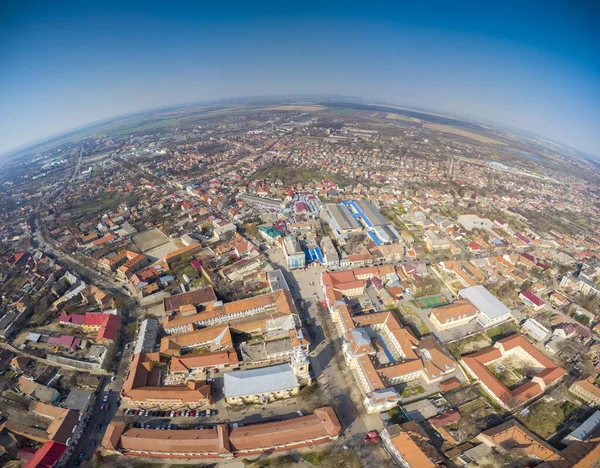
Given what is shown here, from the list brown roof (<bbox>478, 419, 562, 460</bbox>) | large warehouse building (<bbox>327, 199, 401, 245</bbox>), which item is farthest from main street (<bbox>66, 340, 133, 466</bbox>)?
large warehouse building (<bbox>327, 199, 401, 245</bbox>)

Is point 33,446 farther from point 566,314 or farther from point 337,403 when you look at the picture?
point 566,314

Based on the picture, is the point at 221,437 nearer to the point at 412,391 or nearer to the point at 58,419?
the point at 58,419

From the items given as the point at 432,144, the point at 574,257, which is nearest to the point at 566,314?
the point at 574,257

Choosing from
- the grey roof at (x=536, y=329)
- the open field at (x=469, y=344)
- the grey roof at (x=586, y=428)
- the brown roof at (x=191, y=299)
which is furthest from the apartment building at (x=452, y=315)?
the brown roof at (x=191, y=299)

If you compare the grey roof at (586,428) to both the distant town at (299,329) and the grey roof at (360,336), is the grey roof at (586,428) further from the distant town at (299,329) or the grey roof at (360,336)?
the grey roof at (360,336)

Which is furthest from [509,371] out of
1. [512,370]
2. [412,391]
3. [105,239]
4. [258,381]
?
[105,239]
